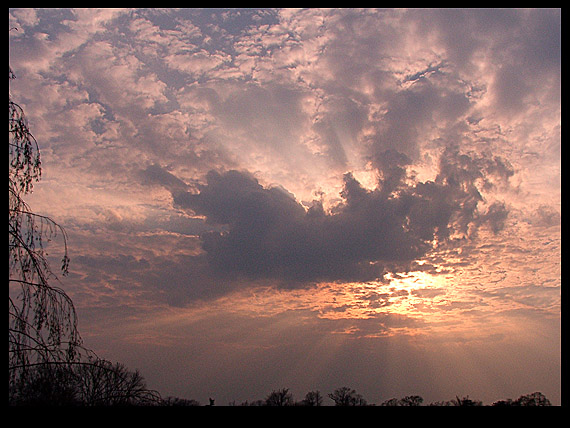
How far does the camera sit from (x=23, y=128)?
14.4 ft

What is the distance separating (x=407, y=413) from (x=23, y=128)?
4337 mm
